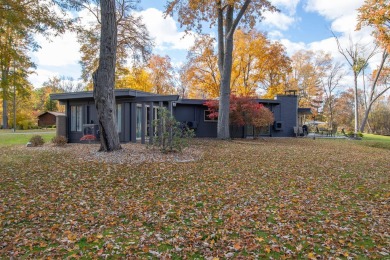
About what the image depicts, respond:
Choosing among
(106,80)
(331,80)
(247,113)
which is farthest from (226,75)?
(331,80)

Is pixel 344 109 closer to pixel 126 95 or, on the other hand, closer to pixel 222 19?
pixel 222 19

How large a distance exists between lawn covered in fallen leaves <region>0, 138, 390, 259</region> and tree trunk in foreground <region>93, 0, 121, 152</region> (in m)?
2.43

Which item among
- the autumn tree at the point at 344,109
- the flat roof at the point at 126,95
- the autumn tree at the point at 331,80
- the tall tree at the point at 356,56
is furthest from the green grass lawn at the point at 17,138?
the autumn tree at the point at 344,109

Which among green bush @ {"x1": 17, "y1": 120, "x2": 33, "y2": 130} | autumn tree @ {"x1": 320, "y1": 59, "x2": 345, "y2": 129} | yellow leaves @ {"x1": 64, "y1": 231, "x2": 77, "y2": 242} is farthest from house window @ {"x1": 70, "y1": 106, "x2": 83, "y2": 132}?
autumn tree @ {"x1": 320, "y1": 59, "x2": 345, "y2": 129}

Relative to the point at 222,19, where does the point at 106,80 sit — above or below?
below

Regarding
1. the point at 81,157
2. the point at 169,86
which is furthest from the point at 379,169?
the point at 169,86

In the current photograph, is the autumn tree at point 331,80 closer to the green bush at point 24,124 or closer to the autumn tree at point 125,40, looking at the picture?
the autumn tree at point 125,40

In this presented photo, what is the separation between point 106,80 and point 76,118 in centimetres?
657

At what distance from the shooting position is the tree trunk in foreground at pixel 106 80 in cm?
977

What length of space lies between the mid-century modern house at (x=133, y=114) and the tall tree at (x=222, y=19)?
2.95m

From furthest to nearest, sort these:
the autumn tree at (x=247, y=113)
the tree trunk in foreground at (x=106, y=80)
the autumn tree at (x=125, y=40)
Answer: the autumn tree at (x=247, y=113), the autumn tree at (x=125, y=40), the tree trunk in foreground at (x=106, y=80)

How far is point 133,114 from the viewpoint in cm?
1384

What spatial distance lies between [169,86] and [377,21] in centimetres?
2209

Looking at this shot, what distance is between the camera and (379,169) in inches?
317
